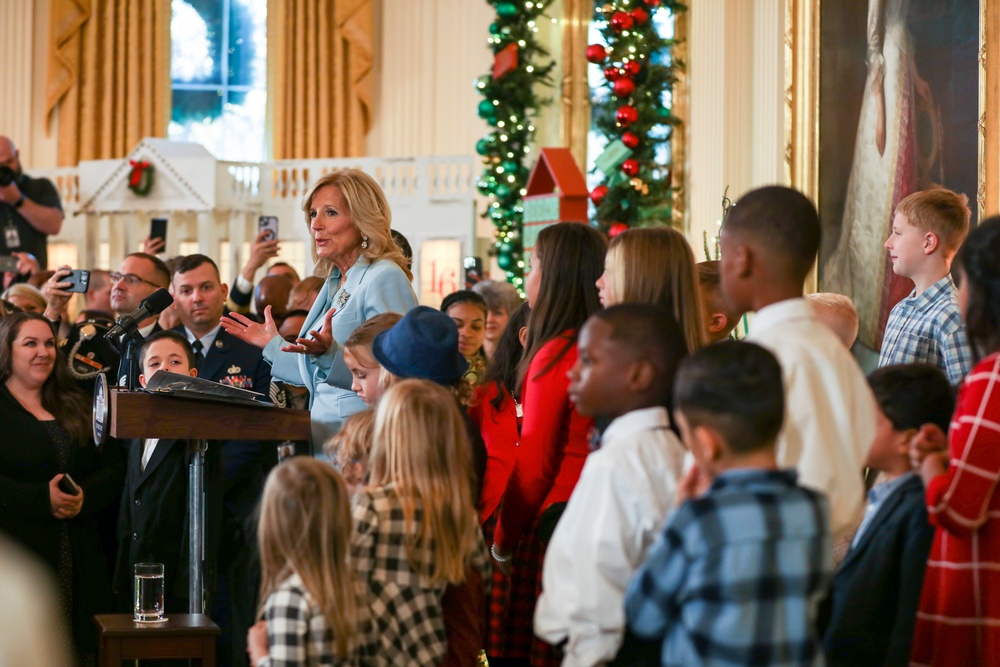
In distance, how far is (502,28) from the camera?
11.8 meters

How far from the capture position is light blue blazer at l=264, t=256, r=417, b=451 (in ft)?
13.4

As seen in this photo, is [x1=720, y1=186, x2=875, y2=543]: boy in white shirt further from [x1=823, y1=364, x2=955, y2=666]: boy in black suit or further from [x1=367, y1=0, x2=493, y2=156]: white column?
[x1=367, y1=0, x2=493, y2=156]: white column

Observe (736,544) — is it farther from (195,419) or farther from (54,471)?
(54,471)

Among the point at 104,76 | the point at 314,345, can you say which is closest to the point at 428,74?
the point at 104,76

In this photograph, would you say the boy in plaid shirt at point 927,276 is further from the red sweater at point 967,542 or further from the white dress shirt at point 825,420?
the white dress shirt at point 825,420

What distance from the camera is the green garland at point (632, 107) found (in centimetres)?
1051

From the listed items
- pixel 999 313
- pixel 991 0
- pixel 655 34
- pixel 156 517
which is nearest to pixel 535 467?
pixel 999 313

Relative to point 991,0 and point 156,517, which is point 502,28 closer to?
point 991,0

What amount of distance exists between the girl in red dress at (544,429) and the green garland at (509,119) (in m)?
7.74

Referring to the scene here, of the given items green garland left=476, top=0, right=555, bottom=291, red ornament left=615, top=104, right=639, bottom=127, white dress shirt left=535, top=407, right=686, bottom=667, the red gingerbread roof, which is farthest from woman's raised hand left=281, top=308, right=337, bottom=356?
green garland left=476, top=0, right=555, bottom=291

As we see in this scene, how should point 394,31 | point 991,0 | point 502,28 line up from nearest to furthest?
point 991,0, point 502,28, point 394,31

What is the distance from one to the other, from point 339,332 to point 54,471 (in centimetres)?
159

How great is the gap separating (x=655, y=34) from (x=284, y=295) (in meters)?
4.76

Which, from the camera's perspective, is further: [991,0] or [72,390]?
[991,0]
